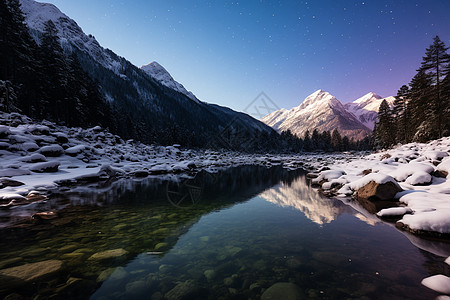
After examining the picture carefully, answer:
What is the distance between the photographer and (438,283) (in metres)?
3.51

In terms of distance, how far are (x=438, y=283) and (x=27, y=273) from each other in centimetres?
835

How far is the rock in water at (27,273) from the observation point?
374 cm

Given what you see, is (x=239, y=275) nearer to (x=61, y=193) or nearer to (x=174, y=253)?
(x=174, y=253)

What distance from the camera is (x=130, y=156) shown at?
3053 centimetres

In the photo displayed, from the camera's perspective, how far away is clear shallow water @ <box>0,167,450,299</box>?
368 cm

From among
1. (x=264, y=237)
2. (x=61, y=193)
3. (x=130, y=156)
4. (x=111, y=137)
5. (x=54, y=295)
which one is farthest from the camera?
(x=111, y=137)

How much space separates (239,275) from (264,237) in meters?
2.39

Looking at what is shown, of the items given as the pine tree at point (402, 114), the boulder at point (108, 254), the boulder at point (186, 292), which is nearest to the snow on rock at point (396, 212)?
the boulder at point (186, 292)

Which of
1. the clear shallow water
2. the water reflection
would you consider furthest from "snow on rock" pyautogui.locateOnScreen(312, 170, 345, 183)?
the clear shallow water

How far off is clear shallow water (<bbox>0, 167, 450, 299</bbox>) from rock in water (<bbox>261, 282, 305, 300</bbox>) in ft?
0.33

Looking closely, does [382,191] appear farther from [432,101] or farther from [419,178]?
[432,101]

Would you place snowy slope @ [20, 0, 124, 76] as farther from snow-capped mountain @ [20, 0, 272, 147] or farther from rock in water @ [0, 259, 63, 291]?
rock in water @ [0, 259, 63, 291]

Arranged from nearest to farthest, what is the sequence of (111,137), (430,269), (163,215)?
1. (430,269)
2. (163,215)
3. (111,137)

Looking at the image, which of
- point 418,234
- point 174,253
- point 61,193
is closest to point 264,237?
point 174,253
